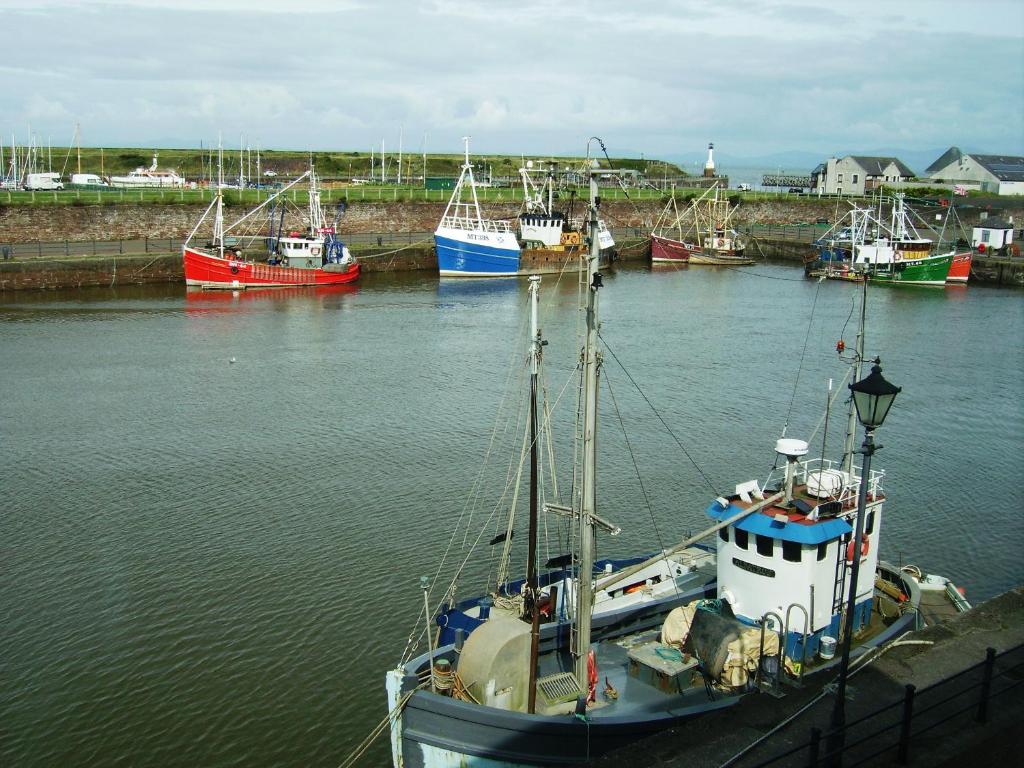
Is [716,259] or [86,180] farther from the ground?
[86,180]

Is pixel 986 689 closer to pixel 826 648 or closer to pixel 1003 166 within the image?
pixel 826 648

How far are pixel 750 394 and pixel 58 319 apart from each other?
2604cm

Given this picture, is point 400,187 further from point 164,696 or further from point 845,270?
point 164,696

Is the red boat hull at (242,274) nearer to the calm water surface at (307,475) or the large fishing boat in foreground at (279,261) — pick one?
the large fishing boat in foreground at (279,261)

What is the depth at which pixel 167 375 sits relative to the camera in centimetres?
2942

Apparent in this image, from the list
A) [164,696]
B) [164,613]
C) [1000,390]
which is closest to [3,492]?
[164,613]

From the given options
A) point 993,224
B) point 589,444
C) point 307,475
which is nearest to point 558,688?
point 589,444

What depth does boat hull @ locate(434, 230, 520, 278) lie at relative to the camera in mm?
52719

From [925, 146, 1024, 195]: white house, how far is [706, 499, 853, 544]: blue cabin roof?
82484 mm

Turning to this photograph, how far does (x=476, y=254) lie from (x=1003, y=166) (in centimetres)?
5731

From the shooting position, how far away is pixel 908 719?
8156 mm

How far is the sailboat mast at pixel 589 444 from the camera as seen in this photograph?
10.5 meters

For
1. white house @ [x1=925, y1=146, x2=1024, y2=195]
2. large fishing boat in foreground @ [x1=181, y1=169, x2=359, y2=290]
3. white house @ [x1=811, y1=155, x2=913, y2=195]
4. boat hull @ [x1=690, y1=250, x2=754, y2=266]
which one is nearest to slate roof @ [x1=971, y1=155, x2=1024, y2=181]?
white house @ [x1=925, y1=146, x2=1024, y2=195]

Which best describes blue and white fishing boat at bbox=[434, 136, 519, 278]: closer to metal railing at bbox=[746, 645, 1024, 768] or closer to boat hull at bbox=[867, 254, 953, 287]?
boat hull at bbox=[867, 254, 953, 287]
